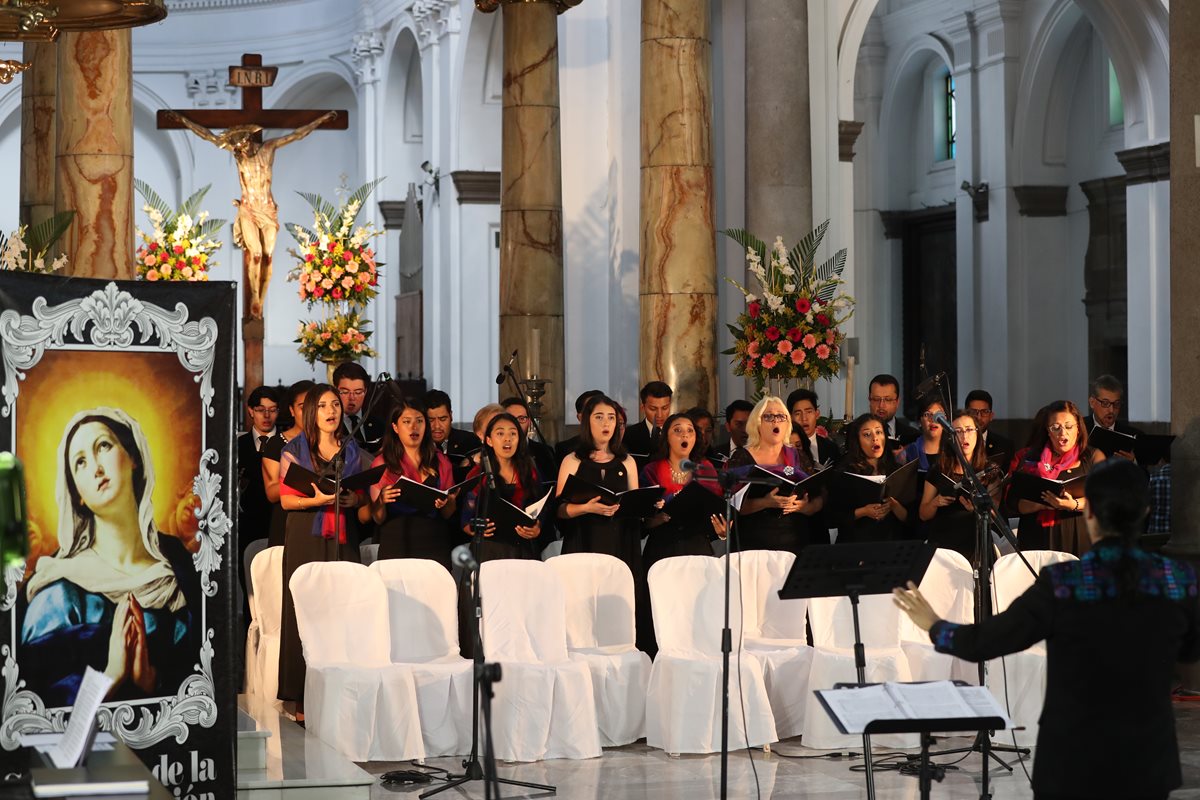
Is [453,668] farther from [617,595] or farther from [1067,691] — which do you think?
[1067,691]

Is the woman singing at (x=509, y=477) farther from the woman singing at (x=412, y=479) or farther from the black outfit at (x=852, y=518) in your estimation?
the black outfit at (x=852, y=518)

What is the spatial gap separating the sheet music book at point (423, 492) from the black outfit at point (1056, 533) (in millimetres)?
3076

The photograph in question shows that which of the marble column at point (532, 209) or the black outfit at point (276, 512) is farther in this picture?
the marble column at point (532, 209)

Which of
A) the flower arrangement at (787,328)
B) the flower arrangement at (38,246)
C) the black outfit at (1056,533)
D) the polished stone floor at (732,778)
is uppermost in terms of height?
the flower arrangement at (38,246)

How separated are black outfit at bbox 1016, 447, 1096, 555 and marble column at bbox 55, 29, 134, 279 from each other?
566cm

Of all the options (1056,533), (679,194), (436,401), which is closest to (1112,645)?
(1056,533)

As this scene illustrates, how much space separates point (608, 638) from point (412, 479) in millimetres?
1266

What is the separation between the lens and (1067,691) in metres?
4.49

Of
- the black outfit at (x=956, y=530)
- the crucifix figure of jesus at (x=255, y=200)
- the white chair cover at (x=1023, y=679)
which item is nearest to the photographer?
the white chair cover at (x=1023, y=679)

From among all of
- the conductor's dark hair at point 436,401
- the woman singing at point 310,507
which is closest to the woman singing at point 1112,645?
the woman singing at point 310,507

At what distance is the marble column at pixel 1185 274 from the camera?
9359mm

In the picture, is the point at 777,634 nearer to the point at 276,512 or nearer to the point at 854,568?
the point at 854,568

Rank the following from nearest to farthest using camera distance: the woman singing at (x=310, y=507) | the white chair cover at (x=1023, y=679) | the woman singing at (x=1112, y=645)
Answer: the woman singing at (x=1112, y=645) < the white chair cover at (x=1023, y=679) < the woman singing at (x=310, y=507)

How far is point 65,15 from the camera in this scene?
6.69 meters
